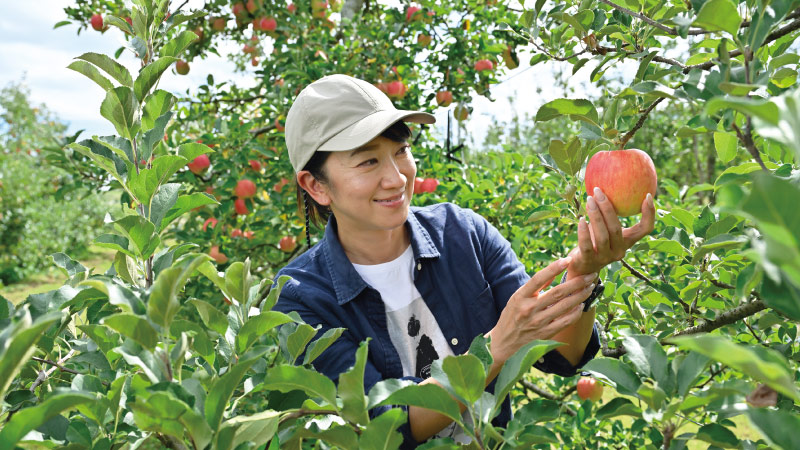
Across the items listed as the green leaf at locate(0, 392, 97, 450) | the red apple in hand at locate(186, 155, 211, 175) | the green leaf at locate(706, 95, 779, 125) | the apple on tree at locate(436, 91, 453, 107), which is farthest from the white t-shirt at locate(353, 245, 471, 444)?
the apple on tree at locate(436, 91, 453, 107)

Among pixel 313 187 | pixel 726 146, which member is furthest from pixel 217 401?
pixel 313 187

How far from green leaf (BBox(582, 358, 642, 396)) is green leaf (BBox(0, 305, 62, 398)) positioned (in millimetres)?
512

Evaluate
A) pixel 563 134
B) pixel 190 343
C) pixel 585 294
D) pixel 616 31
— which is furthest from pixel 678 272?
pixel 563 134

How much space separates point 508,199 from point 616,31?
143 centimetres

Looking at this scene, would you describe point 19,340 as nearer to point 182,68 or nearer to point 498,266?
point 498,266

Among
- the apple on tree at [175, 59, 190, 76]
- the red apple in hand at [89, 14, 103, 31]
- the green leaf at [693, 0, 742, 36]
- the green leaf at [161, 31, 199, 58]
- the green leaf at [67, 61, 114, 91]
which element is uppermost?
the red apple in hand at [89, 14, 103, 31]

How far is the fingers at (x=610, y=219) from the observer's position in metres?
1.00

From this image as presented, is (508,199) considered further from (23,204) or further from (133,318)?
(23,204)

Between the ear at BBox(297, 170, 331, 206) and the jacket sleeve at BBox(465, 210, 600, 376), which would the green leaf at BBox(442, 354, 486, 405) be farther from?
the ear at BBox(297, 170, 331, 206)

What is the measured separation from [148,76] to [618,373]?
2.41ft

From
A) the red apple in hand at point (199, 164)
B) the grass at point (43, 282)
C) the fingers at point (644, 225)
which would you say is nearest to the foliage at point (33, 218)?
the grass at point (43, 282)

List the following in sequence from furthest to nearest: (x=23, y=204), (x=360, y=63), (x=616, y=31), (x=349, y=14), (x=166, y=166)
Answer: (x=23, y=204), (x=349, y=14), (x=360, y=63), (x=616, y=31), (x=166, y=166)

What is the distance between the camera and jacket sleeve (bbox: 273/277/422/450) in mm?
1229

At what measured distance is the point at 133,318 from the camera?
22.2 inches
